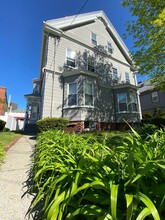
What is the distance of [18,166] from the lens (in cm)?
383

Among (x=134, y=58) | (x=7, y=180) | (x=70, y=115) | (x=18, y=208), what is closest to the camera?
(x=18, y=208)

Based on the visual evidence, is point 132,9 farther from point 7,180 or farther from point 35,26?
point 7,180

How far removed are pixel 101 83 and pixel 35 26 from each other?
844 centimetres

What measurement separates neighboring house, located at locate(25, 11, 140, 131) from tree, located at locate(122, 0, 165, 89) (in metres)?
4.18

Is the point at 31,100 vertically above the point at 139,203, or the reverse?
the point at 31,100

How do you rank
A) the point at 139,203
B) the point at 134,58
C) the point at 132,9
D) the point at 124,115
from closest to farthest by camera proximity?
the point at 139,203, the point at 132,9, the point at 134,58, the point at 124,115

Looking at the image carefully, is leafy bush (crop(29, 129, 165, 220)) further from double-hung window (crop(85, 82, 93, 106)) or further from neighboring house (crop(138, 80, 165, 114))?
neighboring house (crop(138, 80, 165, 114))

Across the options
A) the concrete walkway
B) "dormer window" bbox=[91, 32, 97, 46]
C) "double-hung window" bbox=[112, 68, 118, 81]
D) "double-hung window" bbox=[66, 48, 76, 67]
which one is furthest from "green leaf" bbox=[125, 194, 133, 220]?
"dormer window" bbox=[91, 32, 97, 46]

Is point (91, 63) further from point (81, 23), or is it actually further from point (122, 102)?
point (122, 102)

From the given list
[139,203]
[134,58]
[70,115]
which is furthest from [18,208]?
[134,58]

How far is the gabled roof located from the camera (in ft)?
42.1

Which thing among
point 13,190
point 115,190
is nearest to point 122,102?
point 13,190

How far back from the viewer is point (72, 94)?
1231 centimetres

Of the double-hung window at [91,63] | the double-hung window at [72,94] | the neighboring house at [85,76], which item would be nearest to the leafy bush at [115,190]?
the neighboring house at [85,76]
